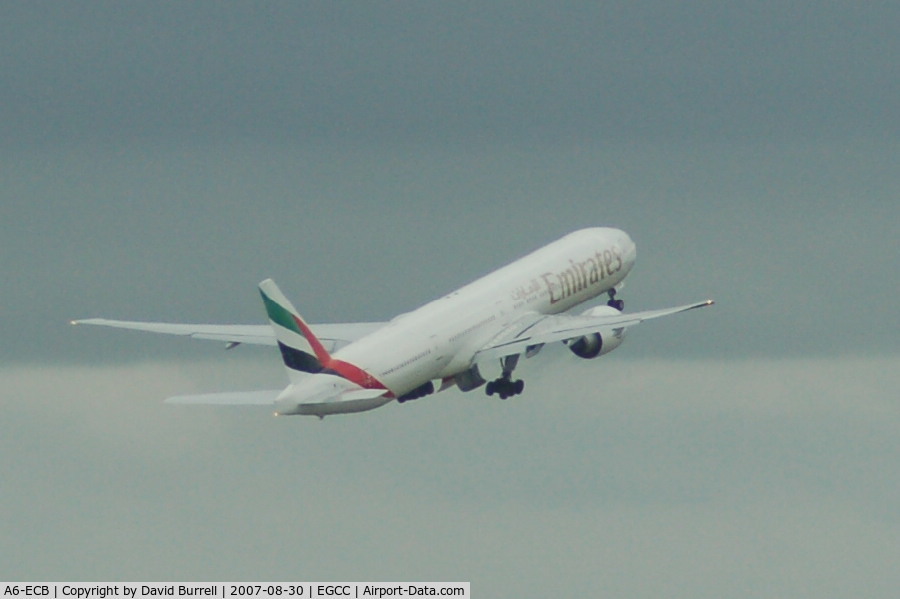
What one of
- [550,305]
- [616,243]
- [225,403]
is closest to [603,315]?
[550,305]

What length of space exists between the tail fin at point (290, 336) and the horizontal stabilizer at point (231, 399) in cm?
203

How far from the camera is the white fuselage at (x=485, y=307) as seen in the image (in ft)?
414

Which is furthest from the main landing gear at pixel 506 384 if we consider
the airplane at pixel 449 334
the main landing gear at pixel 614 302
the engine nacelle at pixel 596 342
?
the main landing gear at pixel 614 302

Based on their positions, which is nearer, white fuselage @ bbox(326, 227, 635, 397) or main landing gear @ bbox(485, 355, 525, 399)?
white fuselage @ bbox(326, 227, 635, 397)

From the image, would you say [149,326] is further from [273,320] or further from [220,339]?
[273,320]

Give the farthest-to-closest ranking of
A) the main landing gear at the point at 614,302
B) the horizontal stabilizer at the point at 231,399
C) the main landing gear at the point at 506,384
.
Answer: the main landing gear at the point at 614,302 < the main landing gear at the point at 506,384 < the horizontal stabilizer at the point at 231,399

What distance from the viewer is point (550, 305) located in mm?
141125

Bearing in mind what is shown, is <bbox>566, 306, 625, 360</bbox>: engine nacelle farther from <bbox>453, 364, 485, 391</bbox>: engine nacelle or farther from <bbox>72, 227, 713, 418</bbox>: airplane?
<bbox>453, 364, 485, 391</bbox>: engine nacelle

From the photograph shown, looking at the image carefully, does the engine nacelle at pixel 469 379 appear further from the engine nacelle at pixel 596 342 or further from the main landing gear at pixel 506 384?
the engine nacelle at pixel 596 342

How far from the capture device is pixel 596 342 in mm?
138375

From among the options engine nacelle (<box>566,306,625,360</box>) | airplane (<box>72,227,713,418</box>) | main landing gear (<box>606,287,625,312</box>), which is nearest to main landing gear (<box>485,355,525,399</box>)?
airplane (<box>72,227,713,418</box>)

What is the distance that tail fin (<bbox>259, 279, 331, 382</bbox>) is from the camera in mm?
121875

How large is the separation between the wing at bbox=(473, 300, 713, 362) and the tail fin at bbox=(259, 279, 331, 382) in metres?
13.2

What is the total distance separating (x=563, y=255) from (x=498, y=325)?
11.0 m
